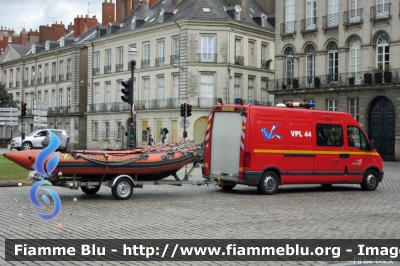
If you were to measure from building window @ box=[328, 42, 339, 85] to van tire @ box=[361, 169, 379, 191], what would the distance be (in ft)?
78.5

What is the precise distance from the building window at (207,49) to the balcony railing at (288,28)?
967 cm

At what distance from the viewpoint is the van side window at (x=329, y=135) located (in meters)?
17.5

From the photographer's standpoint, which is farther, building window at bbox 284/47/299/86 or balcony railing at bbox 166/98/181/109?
balcony railing at bbox 166/98/181/109

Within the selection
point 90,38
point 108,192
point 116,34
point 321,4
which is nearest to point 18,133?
point 90,38

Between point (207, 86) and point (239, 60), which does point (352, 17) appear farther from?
point (207, 86)

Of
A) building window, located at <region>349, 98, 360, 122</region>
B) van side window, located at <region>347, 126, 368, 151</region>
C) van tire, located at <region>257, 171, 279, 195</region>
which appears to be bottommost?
van tire, located at <region>257, 171, 279, 195</region>

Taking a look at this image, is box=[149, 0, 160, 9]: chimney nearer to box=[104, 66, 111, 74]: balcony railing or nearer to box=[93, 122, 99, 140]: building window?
box=[104, 66, 111, 74]: balcony railing

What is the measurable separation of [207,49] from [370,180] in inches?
1455

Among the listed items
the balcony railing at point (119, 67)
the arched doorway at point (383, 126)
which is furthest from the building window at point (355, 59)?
the balcony railing at point (119, 67)

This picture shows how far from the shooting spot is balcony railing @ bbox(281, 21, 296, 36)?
45.1 metres

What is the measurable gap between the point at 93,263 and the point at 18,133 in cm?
7668

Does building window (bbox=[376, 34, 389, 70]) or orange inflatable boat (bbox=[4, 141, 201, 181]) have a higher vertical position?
building window (bbox=[376, 34, 389, 70])

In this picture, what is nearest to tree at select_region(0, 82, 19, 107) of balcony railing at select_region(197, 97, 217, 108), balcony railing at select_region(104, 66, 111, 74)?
balcony railing at select_region(104, 66, 111, 74)

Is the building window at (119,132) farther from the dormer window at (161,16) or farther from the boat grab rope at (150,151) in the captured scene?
the boat grab rope at (150,151)
